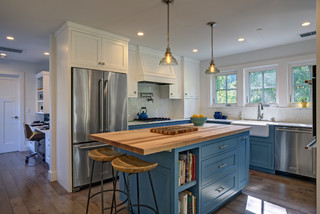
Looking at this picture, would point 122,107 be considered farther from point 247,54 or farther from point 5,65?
point 5,65

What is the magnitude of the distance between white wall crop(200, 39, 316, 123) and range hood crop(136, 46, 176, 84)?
4.73ft

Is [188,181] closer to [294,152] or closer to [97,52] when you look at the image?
[97,52]

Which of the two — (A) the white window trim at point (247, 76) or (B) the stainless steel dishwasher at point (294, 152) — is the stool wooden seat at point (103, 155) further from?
(A) the white window trim at point (247, 76)

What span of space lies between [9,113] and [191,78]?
202 inches

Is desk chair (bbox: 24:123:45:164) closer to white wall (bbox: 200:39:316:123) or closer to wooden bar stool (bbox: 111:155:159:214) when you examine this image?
wooden bar stool (bbox: 111:155:159:214)

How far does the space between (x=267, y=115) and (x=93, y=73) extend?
3.75 m

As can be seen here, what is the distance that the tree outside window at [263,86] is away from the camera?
14.4 ft

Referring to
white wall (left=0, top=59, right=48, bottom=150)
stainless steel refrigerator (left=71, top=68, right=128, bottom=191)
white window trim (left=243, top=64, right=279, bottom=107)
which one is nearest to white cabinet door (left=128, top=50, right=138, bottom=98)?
stainless steel refrigerator (left=71, top=68, right=128, bottom=191)

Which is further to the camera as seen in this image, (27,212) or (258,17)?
(258,17)

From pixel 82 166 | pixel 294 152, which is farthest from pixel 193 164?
A: pixel 294 152

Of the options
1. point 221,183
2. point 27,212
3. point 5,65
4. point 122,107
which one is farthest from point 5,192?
point 5,65

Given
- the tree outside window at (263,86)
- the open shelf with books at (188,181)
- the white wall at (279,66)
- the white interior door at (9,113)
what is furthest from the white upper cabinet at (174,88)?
the white interior door at (9,113)

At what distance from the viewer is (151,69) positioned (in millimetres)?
4340

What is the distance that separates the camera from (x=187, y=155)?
6.56ft
